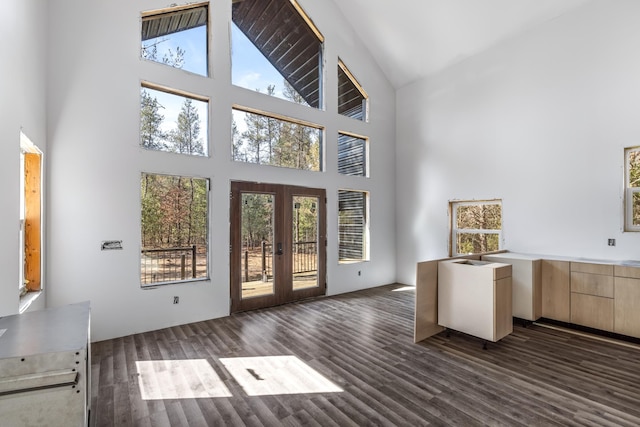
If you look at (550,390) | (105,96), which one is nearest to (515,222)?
(550,390)

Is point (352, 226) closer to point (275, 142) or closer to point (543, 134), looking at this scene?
point (275, 142)

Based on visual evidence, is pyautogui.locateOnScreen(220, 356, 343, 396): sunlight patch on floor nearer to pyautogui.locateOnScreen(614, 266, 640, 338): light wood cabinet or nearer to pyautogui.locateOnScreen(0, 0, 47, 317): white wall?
pyautogui.locateOnScreen(0, 0, 47, 317): white wall

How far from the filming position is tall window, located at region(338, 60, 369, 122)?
6.36 meters

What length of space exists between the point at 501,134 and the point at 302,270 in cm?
414

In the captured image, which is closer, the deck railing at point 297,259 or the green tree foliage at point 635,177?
the green tree foliage at point 635,177

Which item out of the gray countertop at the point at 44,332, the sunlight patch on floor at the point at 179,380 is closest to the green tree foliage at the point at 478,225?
the sunlight patch on floor at the point at 179,380

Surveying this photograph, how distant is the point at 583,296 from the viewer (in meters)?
4.00

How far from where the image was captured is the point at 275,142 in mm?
5395

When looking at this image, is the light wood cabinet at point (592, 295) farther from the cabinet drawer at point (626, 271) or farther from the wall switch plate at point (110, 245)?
the wall switch plate at point (110, 245)

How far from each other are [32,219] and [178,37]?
2.99 meters

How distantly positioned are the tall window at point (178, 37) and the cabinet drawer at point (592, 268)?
5.73 m

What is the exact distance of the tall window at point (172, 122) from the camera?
4180 mm

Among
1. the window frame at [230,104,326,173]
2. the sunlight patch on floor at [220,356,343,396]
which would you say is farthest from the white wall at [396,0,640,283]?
the sunlight patch on floor at [220,356,343,396]

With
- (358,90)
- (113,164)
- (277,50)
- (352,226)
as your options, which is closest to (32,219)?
(113,164)
